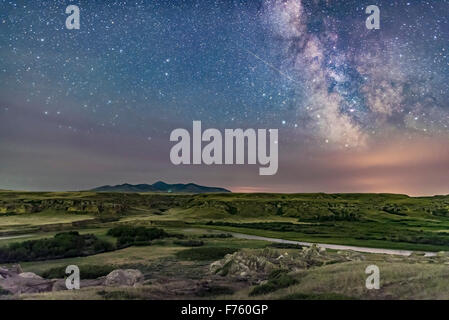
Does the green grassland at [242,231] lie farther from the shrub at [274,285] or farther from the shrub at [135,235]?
the shrub at [135,235]

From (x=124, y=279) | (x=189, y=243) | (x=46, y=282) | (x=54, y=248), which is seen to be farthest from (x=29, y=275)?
(x=189, y=243)

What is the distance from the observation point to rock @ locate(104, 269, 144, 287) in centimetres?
1833

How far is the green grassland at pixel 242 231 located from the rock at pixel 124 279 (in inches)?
30.4

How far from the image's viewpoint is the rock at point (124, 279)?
18.3 meters

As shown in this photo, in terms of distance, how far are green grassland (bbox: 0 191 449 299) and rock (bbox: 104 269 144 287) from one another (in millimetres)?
772

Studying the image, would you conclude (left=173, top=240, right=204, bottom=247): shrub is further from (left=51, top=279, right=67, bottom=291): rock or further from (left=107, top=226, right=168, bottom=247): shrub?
(left=51, top=279, right=67, bottom=291): rock

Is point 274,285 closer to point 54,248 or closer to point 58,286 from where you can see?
point 58,286

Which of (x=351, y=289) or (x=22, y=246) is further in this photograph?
(x=22, y=246)

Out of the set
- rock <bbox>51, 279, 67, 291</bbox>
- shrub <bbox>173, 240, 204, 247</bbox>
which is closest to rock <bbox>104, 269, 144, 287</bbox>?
rock <bbox>51, 279, 67, 291</bbox>

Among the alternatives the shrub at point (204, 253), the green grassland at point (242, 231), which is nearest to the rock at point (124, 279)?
the green grassland at point (242, 231)
